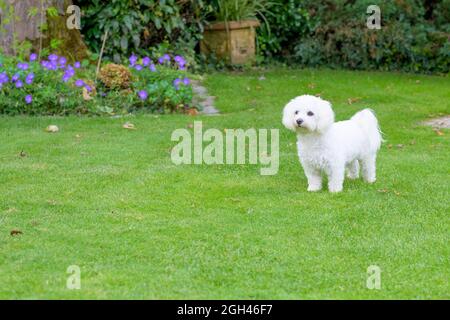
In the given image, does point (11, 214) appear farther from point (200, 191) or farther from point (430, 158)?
point (430, 158)

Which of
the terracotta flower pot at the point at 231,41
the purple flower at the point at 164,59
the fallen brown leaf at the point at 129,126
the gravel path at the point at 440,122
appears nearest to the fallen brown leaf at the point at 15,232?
the fallen brown leaf at the point at 129,126

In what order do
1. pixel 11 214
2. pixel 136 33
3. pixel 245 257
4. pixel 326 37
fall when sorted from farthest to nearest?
pixel 326 37, pixel 136 33, pixel 11 214, pixel 245 257

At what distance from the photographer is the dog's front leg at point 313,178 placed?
21.0ft

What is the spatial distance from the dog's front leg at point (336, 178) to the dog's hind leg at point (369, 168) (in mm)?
369

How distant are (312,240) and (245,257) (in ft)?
1.74

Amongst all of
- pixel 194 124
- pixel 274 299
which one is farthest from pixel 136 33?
pixel 274 299

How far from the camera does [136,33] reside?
11648mm

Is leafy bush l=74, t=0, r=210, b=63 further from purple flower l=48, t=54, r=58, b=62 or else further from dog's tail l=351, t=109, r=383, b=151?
dog's tail l=351, t=109, r=383, b=151

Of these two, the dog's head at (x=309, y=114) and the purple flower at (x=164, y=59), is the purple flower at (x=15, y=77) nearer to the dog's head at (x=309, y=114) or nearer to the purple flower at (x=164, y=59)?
the purple flower at (x=164, y=59)

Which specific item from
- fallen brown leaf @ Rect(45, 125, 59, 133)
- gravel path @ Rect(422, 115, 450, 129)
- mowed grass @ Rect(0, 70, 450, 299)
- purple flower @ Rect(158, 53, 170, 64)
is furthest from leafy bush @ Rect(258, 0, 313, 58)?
fallen brown leaf @ Rect(45, 125, 59, 133)

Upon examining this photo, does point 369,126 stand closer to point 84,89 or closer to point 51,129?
point 51,129

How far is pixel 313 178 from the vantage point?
6.43 m

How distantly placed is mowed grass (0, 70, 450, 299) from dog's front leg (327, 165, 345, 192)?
3.1 inches

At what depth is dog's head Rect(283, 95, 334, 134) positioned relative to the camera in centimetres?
600
